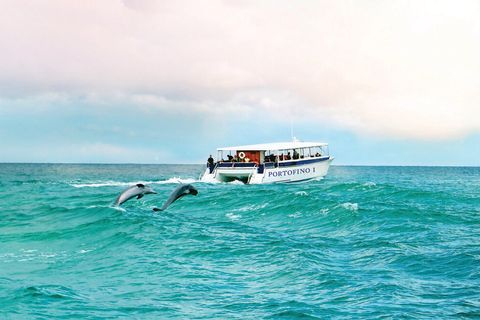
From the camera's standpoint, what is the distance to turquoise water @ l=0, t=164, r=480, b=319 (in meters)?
10.9

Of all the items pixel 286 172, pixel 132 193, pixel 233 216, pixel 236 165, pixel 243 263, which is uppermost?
pixel 236 165

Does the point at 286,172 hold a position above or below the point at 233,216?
above

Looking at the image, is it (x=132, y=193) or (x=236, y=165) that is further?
(x=236, y=165)

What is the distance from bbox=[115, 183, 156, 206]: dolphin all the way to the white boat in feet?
Result: 105

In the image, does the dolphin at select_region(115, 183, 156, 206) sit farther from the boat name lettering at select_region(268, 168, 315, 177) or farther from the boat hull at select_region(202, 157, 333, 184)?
the boat name lettering at select_region(268, 168, 315, 177)

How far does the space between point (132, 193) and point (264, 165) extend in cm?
3250

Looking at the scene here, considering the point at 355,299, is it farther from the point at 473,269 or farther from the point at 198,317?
the point at 473,269

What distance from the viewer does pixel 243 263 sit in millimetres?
15133

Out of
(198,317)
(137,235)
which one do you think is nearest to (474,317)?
(198,317)

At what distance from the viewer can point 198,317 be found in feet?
33.9

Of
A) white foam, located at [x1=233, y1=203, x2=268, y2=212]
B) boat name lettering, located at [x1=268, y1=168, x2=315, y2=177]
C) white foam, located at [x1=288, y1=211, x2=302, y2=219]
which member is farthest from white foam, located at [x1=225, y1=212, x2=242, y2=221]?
boat name lettering, located at [x1=268, y1=168, x2=315, y2=177]

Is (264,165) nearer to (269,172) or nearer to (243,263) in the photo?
(269,172)

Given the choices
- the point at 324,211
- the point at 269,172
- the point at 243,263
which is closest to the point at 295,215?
the point at 324,211

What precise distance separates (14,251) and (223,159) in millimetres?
31304
